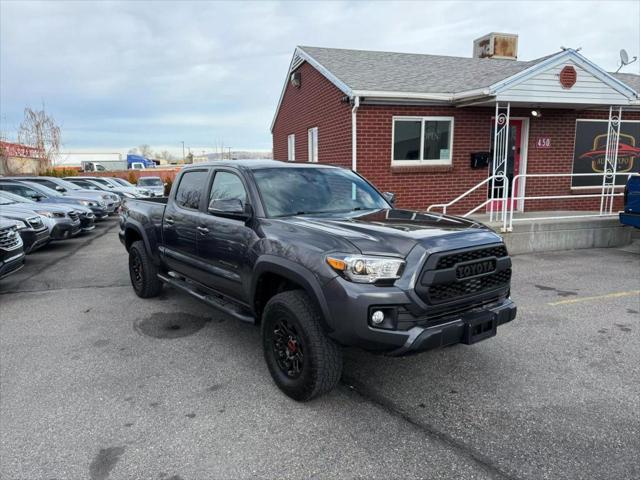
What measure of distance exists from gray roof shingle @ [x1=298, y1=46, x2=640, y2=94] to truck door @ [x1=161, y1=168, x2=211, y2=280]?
523cm

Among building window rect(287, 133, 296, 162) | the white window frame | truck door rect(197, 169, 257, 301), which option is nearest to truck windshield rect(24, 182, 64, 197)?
building window rect(287, 133, 296, 162)

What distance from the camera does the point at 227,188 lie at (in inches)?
172

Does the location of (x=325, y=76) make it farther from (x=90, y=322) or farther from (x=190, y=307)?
(x=90, y=322)

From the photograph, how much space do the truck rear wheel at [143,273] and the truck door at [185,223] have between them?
621 mm

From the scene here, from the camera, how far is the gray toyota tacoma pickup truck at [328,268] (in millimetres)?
2875

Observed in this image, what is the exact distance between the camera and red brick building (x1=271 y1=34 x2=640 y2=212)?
902cm

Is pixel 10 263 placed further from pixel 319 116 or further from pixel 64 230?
pixel 319 116

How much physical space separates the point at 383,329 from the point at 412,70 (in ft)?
32.6

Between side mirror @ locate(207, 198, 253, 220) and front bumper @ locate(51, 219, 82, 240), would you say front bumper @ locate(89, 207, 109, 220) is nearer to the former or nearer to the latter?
front bumper @ locate(51, 219, 82, 240)

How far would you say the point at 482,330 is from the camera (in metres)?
3.14

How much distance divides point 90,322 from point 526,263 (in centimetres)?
702

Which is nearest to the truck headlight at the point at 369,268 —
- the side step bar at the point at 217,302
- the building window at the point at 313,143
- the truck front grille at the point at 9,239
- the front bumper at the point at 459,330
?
the front bumper at the point at 459,330

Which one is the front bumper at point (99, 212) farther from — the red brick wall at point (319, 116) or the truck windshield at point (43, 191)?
the red brick wall at point (319, 116)

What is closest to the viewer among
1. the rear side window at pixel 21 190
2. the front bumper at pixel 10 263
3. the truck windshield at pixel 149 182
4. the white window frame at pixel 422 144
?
the front bumper at pixel 10 263
